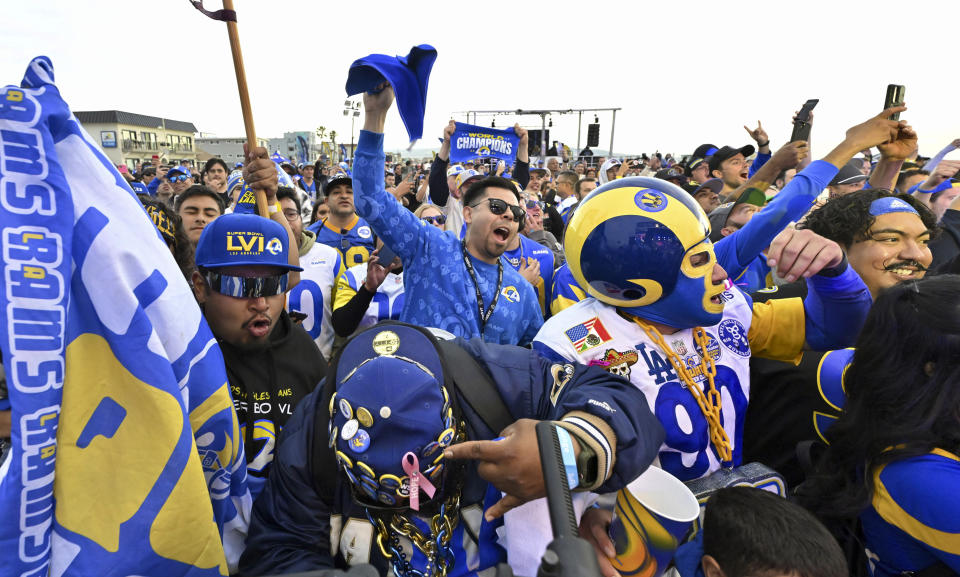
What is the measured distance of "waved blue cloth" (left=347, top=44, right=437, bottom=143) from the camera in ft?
6.91

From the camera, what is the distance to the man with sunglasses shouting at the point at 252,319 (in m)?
1.88

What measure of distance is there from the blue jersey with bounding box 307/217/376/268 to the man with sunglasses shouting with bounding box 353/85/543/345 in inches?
75.6

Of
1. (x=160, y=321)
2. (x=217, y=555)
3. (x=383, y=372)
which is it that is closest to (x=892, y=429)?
(x=383, y=372)

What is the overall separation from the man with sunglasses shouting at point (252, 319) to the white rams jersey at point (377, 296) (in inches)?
59.7

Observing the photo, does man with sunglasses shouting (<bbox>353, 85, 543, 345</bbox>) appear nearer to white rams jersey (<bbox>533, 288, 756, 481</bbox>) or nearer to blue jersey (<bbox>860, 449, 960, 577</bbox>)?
white rams jersey (<bbox>533, 288, 756, 481</bbox>)

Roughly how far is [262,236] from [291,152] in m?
65.2

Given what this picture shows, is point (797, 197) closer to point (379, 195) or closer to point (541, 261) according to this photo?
point (379, 195)

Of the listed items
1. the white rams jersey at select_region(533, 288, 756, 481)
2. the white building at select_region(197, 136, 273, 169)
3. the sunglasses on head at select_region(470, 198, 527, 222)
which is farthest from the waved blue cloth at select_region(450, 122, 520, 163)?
the white building at select_region(197, 136, 273, 169)

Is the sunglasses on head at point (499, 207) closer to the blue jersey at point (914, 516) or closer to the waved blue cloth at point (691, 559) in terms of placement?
the waved blue cloth at point (691, 559)

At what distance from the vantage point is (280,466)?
56.0 inches

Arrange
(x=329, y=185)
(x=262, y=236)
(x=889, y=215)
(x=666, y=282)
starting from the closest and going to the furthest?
1. (x=666, y=282)
2. (x=262, y=236)
3. (x=889, y=215)
4. (x=329, y=185)

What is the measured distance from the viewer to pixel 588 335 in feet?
6.43

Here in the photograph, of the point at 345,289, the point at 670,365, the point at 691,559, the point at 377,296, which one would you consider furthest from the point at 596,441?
the point at 345,289

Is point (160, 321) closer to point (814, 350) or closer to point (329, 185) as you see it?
point (814, 350)
